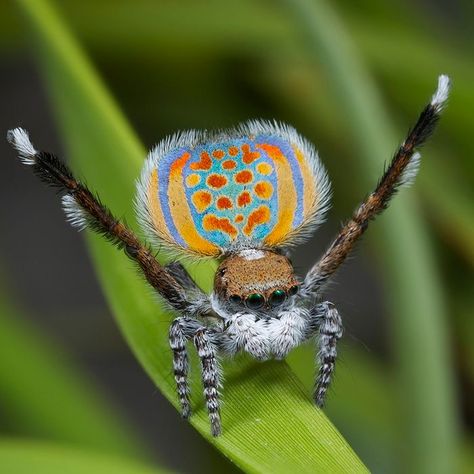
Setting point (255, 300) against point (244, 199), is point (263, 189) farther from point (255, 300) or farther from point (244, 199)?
point (255, 300)

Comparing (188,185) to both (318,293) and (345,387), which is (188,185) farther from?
(345,387)

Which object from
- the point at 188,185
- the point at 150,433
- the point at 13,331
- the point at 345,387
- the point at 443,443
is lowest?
the point at 150,433

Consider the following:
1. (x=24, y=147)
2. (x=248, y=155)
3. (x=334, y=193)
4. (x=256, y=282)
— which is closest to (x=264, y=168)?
(x=248, y=155)

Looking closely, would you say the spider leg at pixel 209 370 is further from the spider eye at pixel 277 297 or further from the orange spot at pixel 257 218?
the orange spot at pixel 257 218

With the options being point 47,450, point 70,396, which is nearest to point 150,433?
point 70,396

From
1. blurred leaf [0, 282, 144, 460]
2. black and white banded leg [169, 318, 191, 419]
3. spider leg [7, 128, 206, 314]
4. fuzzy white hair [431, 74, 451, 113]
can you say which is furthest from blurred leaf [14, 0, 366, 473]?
blurred leaf [0, 282, 144, 460]
